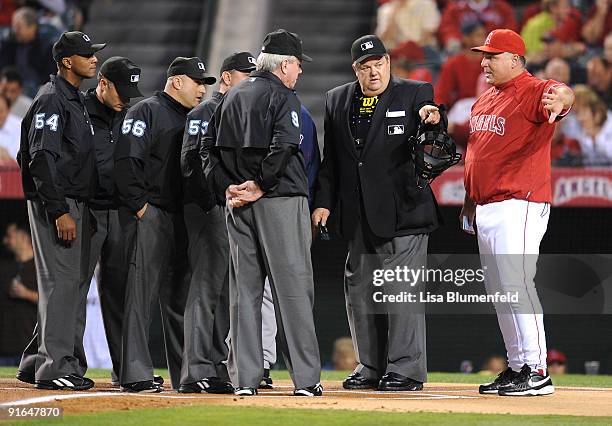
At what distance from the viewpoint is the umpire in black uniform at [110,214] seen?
652 cm

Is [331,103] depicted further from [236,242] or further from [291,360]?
[291,360]

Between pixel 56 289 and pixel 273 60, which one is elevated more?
pixel 273 60

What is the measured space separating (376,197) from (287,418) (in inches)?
73.5

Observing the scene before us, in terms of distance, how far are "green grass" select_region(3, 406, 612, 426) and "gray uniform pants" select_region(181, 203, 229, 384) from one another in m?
0.87

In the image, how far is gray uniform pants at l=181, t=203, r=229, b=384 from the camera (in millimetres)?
6113

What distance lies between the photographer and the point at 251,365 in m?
5.80

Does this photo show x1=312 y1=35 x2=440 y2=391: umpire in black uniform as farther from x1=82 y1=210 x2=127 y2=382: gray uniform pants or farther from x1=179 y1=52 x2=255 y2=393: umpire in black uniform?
x1=82 y1=210 x2=127 y2=382: gray uniform pants

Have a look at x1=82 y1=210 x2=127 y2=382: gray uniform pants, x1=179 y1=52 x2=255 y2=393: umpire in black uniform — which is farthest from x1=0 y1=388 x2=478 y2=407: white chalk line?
x1=82 y1=210 x2=127 y2=382: gray uniform pants

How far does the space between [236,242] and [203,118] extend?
0.74 m

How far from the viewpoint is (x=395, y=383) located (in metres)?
6.22

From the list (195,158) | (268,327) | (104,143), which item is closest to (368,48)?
(195,158)

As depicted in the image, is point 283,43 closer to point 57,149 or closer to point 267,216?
point 267,216

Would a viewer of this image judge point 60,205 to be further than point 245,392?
Yes

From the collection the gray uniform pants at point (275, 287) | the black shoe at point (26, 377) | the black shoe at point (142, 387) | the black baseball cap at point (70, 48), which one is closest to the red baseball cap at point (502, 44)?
the gray uniform pants at point (275, 287)
